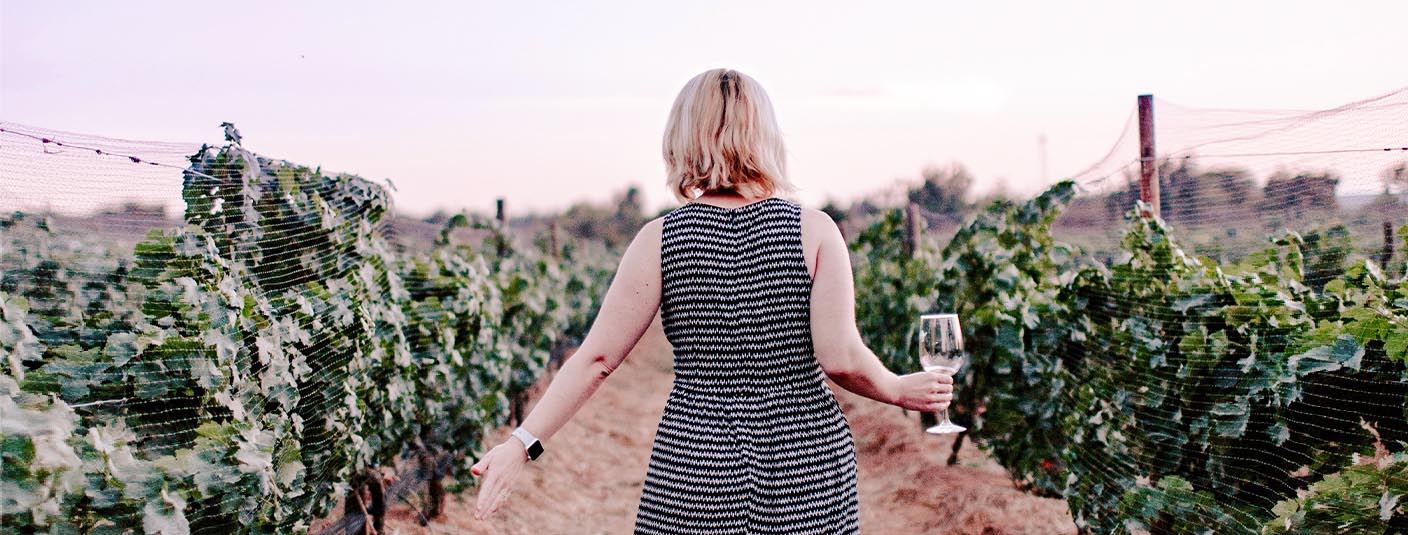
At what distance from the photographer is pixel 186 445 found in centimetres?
330

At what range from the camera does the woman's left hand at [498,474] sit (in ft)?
6.94

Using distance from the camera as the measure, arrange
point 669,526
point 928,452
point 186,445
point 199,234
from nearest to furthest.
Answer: point 669,526, point 186,445, point 199,234, point 928,452

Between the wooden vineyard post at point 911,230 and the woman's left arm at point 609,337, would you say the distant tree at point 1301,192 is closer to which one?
the woman's left arm at point 609,337

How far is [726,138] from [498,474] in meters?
0.77

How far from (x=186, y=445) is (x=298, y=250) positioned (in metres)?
1.33

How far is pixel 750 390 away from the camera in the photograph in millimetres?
2135

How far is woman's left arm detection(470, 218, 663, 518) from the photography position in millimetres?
2186

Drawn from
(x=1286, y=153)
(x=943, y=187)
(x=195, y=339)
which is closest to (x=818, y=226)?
(x=195, y=339)

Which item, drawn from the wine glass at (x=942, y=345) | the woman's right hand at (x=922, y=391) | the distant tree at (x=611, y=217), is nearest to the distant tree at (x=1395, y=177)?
the wine glass at (x=942, y=345)

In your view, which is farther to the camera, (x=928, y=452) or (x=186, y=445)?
(x=928, y=452)

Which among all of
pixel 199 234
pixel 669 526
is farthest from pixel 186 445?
pixel 669 526

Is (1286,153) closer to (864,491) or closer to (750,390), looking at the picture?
(750,390)

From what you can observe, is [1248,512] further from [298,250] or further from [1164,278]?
[298,250]

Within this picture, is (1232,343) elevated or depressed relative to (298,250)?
depressed
